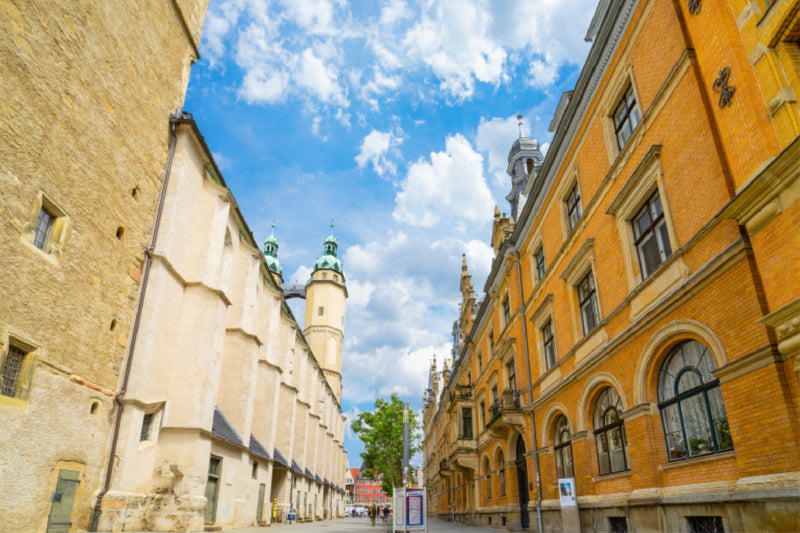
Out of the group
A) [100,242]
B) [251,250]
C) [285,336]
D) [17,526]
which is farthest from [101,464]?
[285,336]

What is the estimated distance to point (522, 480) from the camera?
788 inches

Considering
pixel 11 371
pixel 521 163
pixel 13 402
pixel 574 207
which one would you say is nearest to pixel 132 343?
pixel 11 371

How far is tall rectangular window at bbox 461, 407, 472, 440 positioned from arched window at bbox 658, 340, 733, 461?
2303 centimetres

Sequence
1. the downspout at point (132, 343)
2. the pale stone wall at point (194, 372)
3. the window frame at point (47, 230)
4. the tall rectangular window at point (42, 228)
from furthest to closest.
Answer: the pale stone wall at point (194, 372)
the downspout at point (132, 343)
the tall rectangular window at point (42, 228)
the window frame at point (47, 230)

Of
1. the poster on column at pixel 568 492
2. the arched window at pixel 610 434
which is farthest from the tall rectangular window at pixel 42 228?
the arched window at pixel 610 434

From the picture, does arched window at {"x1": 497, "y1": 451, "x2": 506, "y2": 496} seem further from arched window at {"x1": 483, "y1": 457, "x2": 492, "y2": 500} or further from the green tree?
the green tree

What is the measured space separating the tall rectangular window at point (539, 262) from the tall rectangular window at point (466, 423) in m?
16.1

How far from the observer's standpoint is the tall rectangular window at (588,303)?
13734mm

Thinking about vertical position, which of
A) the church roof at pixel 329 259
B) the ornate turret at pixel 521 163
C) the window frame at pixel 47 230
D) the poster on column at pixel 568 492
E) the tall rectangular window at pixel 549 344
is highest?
the church roof at pixel 329 259

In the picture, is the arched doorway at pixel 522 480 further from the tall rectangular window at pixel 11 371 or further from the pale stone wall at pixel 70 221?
the tall rectangular window at pixel 11 371

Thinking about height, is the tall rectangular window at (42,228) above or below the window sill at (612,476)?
above

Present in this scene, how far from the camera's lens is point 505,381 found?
2275 centimetres

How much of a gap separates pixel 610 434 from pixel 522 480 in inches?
→ 356

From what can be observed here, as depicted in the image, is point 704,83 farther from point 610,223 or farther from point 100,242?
point 100,242
